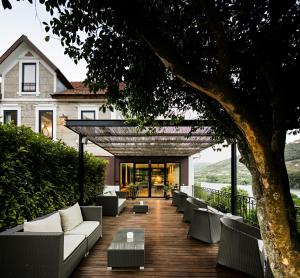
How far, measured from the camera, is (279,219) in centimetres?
243

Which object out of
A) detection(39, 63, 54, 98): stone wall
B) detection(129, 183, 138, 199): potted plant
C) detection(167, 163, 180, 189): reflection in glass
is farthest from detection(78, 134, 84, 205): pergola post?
detection(167, 163, 180, 189): reflection in glass

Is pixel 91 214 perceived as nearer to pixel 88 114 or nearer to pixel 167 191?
pixel 88 114

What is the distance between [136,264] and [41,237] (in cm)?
163

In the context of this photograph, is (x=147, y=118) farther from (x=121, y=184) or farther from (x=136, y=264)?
(x=121, y=184)

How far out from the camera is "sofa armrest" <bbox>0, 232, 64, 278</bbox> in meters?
3.45

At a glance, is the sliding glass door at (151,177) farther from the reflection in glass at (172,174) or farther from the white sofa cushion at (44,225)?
the white sofa cushion at (44,225)

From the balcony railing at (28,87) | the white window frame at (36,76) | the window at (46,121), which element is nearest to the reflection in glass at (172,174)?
the window at (46,121)

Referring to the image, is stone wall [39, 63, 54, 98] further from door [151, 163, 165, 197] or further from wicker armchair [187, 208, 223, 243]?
wicker armchair [187, 208, 223, 243]

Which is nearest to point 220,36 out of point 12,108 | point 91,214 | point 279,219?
point 279,219

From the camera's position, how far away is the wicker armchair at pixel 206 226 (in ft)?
19.7

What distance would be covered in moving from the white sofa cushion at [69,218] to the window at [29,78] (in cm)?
1051

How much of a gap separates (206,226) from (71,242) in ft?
9.51

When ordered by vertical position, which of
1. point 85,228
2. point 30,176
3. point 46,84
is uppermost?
point 46,84

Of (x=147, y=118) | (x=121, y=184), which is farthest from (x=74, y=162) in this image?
(x=121, y=184)
